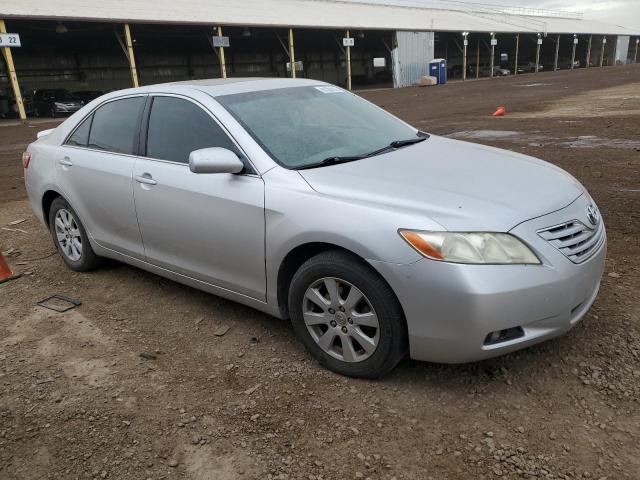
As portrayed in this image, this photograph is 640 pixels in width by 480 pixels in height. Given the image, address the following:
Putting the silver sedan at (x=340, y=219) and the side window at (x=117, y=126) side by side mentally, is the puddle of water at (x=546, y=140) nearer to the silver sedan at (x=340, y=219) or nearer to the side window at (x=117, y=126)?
the silver sedan at (x=340, y=219)

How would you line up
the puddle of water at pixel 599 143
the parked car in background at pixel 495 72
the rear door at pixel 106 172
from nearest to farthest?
the rear door at pixel 106 172 → the puddle of water at pixel 599 143 → the parked car in background at pixel 495 72

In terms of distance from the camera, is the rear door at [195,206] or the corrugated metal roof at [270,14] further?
the corrugated metal roof at [270,14]

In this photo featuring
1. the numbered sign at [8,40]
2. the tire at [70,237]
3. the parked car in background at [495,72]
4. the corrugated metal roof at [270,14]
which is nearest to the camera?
the tire at [70,237]

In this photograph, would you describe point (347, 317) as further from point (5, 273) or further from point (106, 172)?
point (5, 273)

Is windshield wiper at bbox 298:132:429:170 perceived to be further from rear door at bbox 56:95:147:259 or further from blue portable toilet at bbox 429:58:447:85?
blue portable toilet at bbox 429:58:447:85

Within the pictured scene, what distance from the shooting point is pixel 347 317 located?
112 inches

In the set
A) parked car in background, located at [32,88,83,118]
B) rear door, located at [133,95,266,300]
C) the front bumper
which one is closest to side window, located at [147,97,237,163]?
rear door, located at [133,95,266,300]

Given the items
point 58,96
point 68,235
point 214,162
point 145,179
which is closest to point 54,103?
point 58,96

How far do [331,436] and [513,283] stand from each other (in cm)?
110

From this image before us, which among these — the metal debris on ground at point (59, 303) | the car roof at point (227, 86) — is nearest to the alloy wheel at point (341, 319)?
the car roof at point (227, 86)

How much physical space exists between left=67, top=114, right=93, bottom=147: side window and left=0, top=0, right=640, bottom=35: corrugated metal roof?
20987 mm

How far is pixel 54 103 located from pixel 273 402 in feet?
90.4

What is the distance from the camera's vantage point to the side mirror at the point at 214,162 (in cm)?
311

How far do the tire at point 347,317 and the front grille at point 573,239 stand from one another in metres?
0.82
